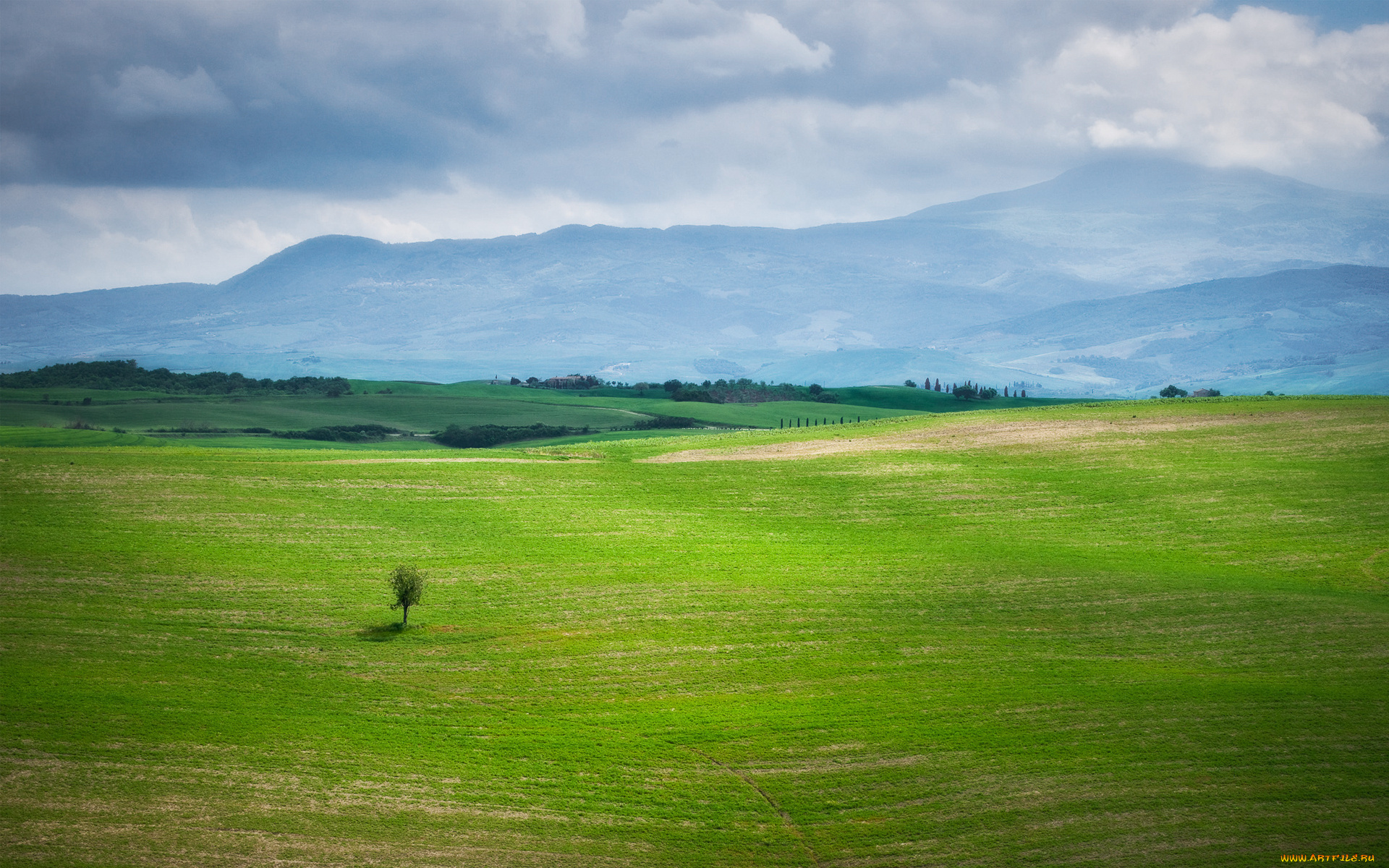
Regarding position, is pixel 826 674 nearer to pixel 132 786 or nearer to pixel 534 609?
pixel 534 609

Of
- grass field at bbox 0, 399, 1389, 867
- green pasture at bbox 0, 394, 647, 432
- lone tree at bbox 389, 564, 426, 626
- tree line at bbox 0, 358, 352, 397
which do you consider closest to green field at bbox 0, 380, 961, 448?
green pasture at bbox 0, 394, 647, 432

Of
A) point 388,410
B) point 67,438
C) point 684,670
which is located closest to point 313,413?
point 388,410

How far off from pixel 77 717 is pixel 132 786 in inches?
162

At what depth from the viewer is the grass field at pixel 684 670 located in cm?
2220

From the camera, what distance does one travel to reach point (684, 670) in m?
30.8

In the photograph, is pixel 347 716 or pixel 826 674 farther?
pixel 826 674

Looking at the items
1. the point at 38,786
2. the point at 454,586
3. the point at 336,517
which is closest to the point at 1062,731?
the point at 454,586

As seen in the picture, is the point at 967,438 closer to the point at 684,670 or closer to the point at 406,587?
the point at 684,670

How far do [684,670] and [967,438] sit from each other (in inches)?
1773

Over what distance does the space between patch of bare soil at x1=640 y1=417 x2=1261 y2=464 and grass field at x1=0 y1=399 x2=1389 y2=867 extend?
11.5 metres

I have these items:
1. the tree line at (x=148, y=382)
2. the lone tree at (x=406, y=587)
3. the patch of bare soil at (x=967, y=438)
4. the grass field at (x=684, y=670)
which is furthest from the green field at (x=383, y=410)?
the lone tree at (x=406, y=587)

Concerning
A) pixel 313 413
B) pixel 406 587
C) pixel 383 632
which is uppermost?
pixel 313 413

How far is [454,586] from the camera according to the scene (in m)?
38.2

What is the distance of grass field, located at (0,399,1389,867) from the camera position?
2220 centimetres
